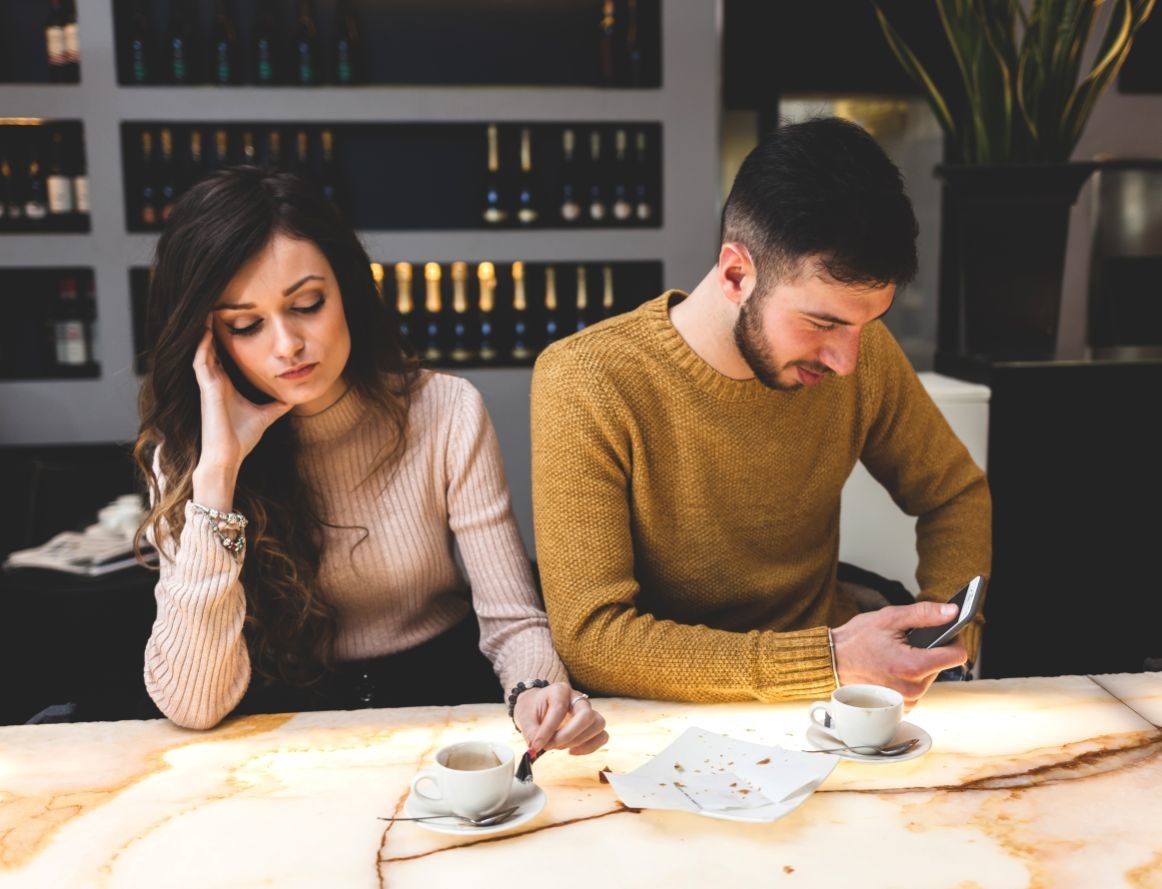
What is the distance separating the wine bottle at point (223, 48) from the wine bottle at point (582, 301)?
4.44 ft

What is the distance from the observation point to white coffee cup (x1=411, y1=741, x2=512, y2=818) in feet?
3.08

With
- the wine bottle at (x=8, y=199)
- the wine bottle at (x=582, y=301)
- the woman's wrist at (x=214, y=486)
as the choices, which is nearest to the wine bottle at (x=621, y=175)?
the wine bottle at (x=582, y=301)

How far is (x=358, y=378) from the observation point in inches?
64.2

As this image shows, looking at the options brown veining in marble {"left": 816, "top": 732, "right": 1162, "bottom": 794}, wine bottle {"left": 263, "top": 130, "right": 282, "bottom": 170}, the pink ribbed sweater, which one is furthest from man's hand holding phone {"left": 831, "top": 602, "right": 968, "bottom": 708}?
wine bottle {"left": 263, "top": 130, "right": 282, "bottom": 170}

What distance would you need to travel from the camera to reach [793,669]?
1.26 meters

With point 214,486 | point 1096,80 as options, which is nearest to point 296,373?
point 214,486

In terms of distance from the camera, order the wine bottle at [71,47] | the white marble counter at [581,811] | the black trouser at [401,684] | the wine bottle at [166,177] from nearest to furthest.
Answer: the white marble counter at [581,811] < the black trouser at [401,684] < the wine bottle at [71,47] < the wine bottle at [166,177]

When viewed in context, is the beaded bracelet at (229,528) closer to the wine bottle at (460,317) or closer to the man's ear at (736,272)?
the man's ear at (736,272)

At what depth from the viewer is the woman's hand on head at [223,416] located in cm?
145

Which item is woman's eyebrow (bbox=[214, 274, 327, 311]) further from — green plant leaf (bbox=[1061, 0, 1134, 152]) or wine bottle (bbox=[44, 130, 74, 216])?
wine bottle (bbox=[44, 130, 74, 216])

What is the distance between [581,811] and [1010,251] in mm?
1963

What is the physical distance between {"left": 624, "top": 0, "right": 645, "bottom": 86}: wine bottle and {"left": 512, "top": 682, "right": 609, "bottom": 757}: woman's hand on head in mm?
2943

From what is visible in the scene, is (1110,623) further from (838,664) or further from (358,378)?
(358,378)

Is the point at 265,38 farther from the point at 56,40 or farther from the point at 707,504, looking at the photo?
the point at 707,504
